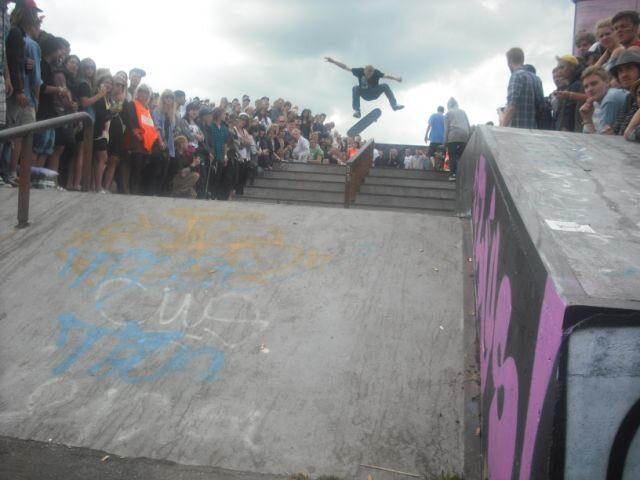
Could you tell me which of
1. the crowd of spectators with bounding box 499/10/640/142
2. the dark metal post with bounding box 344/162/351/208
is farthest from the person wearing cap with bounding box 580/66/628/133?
the dark metal post with bounding box 344/162/351/208

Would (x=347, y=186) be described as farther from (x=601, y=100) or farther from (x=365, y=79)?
(x=601, y=100)

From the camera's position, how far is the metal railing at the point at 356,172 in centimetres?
1018

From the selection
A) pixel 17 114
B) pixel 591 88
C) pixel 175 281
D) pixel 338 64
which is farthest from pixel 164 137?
pixel 338 64

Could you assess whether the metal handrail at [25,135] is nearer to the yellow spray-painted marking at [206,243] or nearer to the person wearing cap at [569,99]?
the yellow spray-painted marking at [206,243]

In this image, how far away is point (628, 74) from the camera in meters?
4.86

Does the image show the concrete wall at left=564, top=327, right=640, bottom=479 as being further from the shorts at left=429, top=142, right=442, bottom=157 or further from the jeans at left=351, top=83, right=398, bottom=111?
the shorts at left=429, top=142, right=442, bottom=157

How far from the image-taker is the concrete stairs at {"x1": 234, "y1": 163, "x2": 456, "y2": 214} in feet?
39.8

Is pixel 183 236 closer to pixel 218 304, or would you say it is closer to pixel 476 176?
pixel 218 304

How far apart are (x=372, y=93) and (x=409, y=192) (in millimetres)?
2978

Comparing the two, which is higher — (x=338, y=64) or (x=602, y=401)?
(x=338, y=64)

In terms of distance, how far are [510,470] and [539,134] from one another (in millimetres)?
3300

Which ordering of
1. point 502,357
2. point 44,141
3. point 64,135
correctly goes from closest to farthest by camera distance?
point 502,357, point 44,141, point 64,135

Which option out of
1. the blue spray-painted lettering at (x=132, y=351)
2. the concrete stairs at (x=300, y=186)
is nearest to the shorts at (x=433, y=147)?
the concrete stairs at (x=300, y=186)

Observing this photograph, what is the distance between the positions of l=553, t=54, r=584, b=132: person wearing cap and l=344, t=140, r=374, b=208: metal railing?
3833mm
